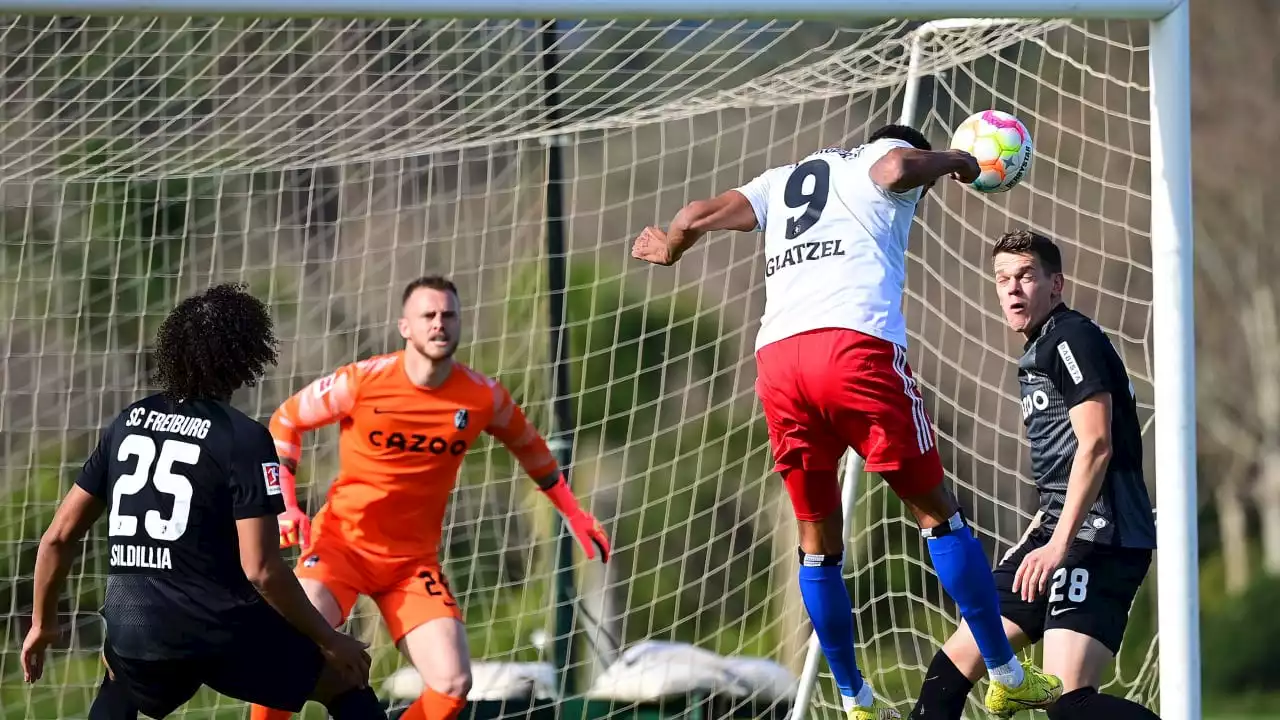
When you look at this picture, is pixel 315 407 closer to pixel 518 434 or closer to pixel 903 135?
pixel 518 434

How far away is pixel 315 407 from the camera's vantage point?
6051mm

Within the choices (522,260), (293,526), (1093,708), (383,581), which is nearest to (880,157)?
(1093,708)

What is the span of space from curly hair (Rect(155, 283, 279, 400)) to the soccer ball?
7.70 ft

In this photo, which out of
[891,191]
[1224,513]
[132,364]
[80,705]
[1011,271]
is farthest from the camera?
[1224,513]

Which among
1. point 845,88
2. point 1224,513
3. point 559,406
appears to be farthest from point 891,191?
point 1224,513

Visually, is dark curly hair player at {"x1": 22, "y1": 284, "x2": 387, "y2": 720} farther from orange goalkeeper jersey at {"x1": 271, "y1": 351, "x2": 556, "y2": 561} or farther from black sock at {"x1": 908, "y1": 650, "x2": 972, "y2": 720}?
black sock at {"x1": 908, "y1": 650, "x2": 972, "y2": 720}

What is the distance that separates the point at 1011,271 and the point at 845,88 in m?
2.49

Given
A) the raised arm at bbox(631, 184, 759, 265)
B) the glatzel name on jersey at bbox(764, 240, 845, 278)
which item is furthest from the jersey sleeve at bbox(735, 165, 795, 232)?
the glatzel name on jersey at bbox(764, 240, 845, 278)

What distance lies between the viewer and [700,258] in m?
16.1

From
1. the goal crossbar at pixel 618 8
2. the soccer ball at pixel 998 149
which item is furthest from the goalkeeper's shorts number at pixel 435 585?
the soccer ball at pixel 998 149

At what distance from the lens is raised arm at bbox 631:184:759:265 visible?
5.06 meters

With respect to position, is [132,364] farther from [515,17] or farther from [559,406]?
[515,17]

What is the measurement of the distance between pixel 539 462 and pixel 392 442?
624 mm

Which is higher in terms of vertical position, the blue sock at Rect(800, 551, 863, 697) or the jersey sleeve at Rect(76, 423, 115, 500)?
the jersey sleeve at Rect(76, 423, 115, 500)
